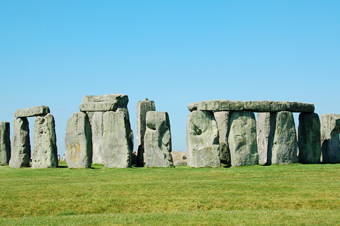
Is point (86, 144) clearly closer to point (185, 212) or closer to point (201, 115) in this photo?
point (201, 115)

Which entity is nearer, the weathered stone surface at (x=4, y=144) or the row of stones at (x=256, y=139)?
the row of stones at (x=256, y=139)

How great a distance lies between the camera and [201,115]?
26188 millimetres

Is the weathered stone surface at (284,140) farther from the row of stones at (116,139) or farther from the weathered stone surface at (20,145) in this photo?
the weathered stone surface at (20,145)

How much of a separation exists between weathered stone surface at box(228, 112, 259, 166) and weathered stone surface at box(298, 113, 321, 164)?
3.50 meters

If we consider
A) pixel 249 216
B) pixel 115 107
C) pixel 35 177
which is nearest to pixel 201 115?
pixel 115 107

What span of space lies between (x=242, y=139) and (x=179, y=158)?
18.9 feet

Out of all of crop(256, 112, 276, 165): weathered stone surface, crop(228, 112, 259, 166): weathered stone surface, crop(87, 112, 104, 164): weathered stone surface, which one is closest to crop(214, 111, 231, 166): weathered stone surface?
crop(228, 112, 259, 166): weathered stone surface

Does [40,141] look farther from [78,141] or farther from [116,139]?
[116,139]

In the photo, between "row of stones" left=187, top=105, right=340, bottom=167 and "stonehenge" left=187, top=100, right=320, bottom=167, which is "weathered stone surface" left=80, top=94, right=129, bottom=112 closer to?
"stonehenge" left=187, top=100, right=320, bottom=167

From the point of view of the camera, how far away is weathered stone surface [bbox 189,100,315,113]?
85.0 ft

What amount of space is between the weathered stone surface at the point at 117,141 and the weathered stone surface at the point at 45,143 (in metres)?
2.19

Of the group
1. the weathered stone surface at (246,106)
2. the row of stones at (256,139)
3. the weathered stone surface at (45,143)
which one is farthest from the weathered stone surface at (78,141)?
the weathered stone surface at (246,106)

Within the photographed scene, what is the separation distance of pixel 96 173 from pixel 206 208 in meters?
8.46

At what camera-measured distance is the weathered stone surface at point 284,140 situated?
27094mm
